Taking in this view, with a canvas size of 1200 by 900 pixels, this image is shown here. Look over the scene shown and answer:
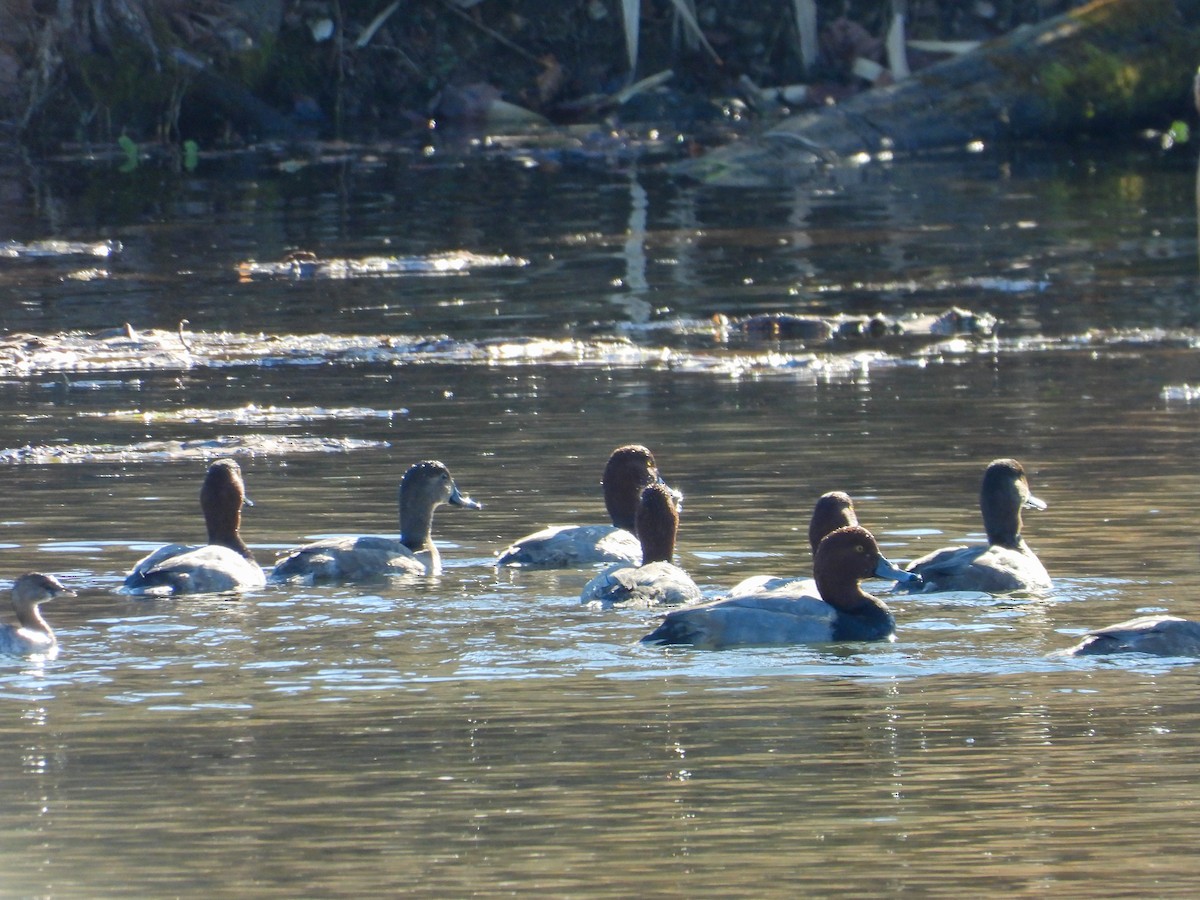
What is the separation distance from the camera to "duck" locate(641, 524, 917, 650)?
966 cm

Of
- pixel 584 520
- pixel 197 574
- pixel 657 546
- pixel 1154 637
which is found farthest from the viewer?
pixel 584 520

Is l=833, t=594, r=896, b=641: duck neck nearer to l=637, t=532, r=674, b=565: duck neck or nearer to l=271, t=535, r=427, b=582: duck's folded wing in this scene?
l=637, t=532, r=674, b=565: duck neck

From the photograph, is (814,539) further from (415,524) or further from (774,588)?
(415,524)

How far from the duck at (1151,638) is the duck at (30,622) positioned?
13.2ft

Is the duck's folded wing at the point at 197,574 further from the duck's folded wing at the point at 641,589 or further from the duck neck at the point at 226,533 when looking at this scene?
the duck's folded wing at the point at 641,589

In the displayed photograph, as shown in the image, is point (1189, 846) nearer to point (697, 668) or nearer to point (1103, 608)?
point (697, 668)

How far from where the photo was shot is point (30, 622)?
381 inches

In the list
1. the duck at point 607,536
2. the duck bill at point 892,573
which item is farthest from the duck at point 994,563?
the duck at point 607,536

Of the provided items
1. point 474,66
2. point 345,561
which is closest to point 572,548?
point 345,561

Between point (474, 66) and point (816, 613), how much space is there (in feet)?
103

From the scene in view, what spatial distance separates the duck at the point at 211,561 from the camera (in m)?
10.8

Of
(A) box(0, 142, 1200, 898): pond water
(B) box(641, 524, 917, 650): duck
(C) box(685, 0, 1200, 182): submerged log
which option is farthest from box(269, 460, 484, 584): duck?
(C) box(685, 0, 1200, 182): submerged log

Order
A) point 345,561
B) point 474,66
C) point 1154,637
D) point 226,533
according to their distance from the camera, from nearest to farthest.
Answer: point 1154,637
point 345,561
point 226,533
point 474,66

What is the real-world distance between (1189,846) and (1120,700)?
6.25ft
